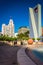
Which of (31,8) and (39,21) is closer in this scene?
(39,21)

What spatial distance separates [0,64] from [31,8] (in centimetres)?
5121

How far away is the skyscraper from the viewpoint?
52.9m

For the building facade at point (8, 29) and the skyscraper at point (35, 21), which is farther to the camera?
the building facade at point (8, 29)

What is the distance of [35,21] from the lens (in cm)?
5491

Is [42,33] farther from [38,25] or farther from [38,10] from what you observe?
[38,10]

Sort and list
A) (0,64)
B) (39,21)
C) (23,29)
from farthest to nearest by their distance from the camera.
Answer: (23,29) < (39,21) < (0,64)

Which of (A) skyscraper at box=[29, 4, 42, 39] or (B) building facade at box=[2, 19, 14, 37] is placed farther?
(B) building facade at box=[2, 19, 14, 37]

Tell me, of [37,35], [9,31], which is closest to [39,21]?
[37,35]

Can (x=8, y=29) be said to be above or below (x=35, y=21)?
above

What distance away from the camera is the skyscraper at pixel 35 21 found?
52.9 meters

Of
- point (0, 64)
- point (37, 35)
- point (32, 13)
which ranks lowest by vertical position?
point (0, 64)

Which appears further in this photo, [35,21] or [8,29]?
[8,29]

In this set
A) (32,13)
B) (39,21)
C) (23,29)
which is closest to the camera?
(39,21)

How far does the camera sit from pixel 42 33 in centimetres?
5328
